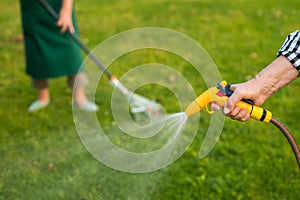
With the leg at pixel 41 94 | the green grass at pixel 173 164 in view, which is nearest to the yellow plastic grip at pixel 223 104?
the green grass at pixel 173 164

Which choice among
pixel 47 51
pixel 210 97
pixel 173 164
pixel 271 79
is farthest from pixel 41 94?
pixel 271 79

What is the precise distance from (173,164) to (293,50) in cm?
145

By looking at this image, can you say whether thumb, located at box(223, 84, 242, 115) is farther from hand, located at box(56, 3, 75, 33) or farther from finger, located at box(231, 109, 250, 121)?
hand, located at box(56, 3, 75, 33)

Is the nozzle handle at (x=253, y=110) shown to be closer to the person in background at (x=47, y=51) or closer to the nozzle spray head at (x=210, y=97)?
the nozzle spray head at (x=210, y=97)

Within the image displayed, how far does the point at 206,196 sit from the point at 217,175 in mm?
227

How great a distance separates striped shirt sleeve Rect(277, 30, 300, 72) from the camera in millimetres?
1581

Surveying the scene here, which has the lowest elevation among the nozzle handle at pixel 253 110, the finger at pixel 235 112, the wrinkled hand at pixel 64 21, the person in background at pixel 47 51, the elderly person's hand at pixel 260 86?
the person in background at pixel 47 51

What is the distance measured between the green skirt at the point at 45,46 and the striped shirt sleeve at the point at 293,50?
2.14 meters

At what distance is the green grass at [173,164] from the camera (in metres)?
2.61

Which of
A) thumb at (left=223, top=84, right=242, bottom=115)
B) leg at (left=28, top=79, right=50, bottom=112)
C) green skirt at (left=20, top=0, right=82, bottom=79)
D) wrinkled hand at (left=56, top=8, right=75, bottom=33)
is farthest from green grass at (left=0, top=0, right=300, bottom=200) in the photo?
thumb at (left=223, top=84, right=242, bottom=115)

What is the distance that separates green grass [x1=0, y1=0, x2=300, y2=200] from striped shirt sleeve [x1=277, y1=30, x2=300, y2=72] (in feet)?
3.86

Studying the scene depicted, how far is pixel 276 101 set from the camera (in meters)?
3.58

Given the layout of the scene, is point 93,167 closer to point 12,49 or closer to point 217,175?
point 217,175

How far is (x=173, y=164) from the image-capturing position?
283 centimetres
